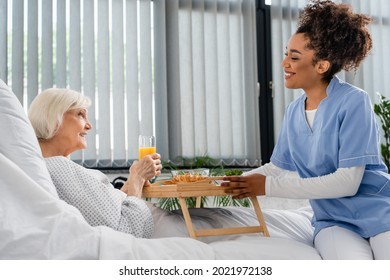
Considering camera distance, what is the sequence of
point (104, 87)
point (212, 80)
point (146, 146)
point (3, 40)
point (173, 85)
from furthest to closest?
point (212, 80), point (173, 85), point (104, 87), point (3, 40), point (146, 146)

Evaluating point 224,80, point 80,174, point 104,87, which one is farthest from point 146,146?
point 224,80

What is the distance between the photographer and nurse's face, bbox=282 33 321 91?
1909mm

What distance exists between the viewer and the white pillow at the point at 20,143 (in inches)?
56.3

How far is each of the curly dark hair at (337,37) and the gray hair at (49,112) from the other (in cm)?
88

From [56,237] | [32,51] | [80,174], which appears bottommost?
[56,237]

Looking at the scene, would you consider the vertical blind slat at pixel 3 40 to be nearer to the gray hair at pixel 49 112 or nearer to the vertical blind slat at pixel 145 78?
the vertical blind slat at pixel 145 78

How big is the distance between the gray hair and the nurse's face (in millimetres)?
778

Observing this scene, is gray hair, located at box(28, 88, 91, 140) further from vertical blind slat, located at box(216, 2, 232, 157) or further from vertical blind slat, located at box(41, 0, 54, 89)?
vertical blind slat, located at box(216, 2, 232, 157)

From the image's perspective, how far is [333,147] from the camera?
1.77m

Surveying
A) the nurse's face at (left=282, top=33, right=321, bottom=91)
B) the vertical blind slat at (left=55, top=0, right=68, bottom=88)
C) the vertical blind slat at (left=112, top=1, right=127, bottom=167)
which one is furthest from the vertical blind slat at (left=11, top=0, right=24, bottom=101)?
the nurse's face at (left=282, top=33, right=321, bottom=91)

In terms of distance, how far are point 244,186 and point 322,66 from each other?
49 centimetres

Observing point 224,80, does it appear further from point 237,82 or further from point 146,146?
point 146,146
